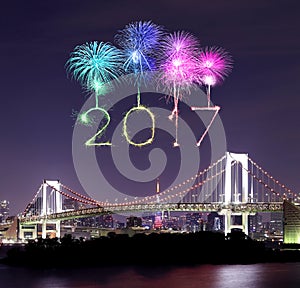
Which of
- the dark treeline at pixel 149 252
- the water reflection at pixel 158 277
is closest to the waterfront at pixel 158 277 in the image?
the water reflection at pixel 158 277

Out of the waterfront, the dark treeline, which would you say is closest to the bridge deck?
the dark treeline

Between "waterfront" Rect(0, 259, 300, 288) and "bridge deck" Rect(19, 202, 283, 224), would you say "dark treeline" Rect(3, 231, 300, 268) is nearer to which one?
"waterfront" Rect(0, 259, 300, 288)

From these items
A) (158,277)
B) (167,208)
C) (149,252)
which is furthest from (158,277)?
(167,208)

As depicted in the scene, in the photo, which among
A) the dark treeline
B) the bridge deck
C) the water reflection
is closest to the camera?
the water reflection

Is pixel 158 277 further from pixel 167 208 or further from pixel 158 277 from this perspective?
pixel 167 208

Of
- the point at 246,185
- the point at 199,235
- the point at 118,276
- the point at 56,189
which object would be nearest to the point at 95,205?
the point at 56,189

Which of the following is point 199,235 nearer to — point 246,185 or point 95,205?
point 246,185

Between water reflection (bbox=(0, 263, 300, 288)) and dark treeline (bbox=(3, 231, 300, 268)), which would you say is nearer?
water reflection (bbox=(0, 263, 300, 288))
